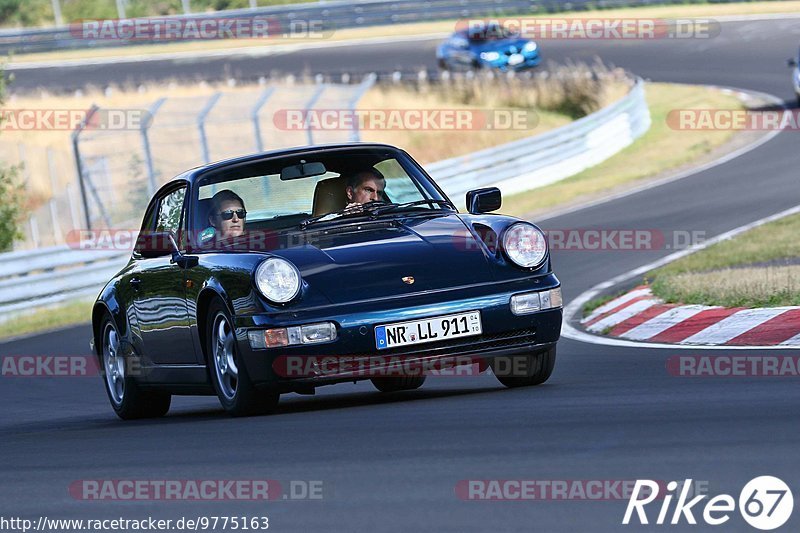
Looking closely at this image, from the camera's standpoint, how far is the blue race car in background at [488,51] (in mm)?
38219

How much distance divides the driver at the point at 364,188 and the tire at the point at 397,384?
44.6 inches

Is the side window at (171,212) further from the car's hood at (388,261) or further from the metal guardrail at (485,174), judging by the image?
the metal guardrail at (485,174)

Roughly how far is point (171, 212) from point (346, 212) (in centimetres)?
119

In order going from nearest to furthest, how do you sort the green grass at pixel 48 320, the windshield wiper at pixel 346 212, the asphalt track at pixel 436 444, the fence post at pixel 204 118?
the asphalt track at pixel 436 444 → the windshield wiper at pixel 346 212 → the green grass at pixel 48 320 → the fence post at pixel 204 118

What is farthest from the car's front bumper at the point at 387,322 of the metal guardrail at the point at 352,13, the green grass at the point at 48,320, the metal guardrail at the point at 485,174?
the metal guardrail at the point at 352,13

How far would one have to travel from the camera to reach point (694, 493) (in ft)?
14.7

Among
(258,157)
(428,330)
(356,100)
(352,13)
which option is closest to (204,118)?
(356,100)

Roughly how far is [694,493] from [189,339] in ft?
13.2

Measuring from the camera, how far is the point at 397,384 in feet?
29.1

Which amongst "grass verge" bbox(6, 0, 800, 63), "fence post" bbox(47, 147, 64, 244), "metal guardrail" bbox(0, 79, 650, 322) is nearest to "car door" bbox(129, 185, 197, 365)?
"metal guardrail" bbox(0, 79, 650, 322)

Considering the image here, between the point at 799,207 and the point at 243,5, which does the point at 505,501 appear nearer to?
the point at 799,207

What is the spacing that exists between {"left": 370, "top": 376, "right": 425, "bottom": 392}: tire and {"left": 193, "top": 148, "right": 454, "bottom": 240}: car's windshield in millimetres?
1093

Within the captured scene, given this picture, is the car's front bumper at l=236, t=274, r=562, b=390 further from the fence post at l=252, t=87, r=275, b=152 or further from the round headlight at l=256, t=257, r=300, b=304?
the fence post at l=252, t=87, r=275, b=152

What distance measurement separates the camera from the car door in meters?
8.05
